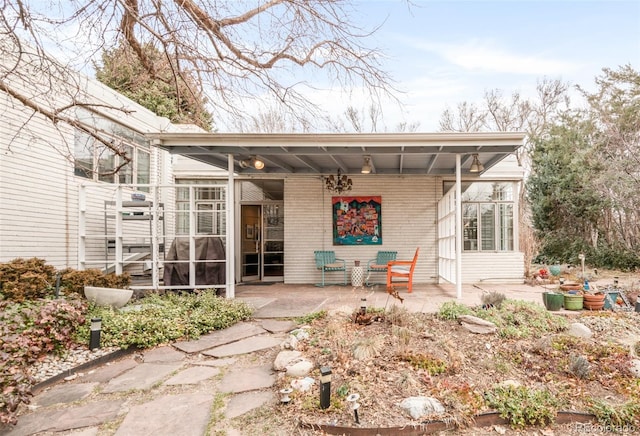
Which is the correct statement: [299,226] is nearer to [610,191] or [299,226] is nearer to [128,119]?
[128,119]

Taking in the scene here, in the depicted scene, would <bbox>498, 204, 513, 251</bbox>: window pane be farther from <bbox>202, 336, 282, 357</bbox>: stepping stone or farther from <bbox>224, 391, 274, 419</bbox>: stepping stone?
<bbox>224, 391, 274, 419</bbox>: stepping stone

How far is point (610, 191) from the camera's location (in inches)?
412

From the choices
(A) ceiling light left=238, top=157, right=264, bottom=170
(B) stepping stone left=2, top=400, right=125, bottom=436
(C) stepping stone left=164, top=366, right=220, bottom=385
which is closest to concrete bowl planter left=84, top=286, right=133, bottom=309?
(C) stepping stone left=164, top=366, right=220, bottom=385

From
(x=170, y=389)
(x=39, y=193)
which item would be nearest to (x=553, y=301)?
(x=170, y=389)

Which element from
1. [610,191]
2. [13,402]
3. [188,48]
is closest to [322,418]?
[13,402]

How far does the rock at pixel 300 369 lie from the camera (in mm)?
3077

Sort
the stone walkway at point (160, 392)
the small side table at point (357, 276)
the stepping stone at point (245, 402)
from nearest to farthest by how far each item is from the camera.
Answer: the stone walkway at point (160, 392), the stepping stone at point (245, 402), the small side table at point (357, 276)

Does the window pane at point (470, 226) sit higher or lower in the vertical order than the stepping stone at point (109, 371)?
higher

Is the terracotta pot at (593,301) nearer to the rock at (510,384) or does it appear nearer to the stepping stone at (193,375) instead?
the rock at (510,384)

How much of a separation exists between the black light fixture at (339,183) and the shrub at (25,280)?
529 cm

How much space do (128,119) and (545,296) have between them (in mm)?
8351

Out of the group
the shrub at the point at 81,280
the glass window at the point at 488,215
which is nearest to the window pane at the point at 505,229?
the glass window at the point at 488,215

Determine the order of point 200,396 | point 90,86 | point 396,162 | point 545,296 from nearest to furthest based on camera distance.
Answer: point 200,396
point 545,296
point 90,86
point 396,162

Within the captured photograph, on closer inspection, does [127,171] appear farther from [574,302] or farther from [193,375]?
[574,302]
